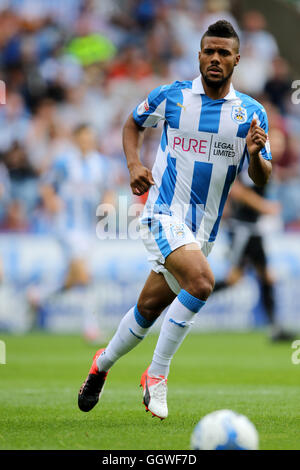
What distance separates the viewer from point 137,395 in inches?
255

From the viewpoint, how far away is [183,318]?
4.93 m

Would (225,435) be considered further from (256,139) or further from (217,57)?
Answer: (217,57)

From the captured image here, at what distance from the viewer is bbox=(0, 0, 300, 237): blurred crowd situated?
1460cm

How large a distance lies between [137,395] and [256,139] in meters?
2.55

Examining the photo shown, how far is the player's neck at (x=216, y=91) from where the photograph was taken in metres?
5.28

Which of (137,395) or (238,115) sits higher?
(238,115)

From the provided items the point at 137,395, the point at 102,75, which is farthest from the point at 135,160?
the point at 102,75

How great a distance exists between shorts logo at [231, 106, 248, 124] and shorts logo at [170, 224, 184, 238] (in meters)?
0.78

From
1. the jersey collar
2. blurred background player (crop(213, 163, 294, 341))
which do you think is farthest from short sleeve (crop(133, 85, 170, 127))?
blurred background player (crop(213, 163, 294, 341))

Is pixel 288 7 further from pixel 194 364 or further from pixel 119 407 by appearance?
pixel 119 407

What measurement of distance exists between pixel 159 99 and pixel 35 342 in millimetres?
6655

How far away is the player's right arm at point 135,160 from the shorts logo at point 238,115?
67 centimetres

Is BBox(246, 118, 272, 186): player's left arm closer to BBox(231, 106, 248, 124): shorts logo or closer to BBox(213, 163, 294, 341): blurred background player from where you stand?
BBox(231, 106, 248, 124): shorts logo

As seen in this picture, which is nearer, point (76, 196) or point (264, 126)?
point (264, 126)
